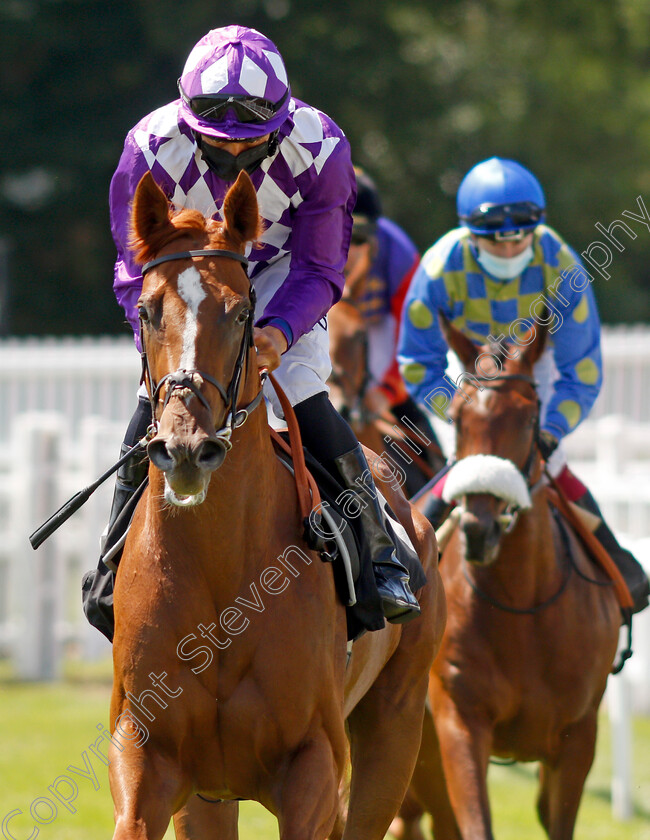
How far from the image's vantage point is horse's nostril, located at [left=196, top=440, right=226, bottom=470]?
2.85m

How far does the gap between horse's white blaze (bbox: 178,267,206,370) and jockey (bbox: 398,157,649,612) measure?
104 inches

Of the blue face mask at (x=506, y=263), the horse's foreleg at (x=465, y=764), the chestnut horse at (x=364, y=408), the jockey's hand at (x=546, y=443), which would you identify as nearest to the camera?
the horse's foreleg at (x=465, y=764)

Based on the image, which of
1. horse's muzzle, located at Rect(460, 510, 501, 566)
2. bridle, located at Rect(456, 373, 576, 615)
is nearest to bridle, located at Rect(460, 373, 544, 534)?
bridle, located at Rect(456, 373, 576, 615)

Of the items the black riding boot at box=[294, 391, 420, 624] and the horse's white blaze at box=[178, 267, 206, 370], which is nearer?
the horse's white blaze at box=[178, 267, 206, 370]

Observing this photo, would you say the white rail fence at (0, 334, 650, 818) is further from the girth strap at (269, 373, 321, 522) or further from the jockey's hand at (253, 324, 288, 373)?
the jockey's hand at (253, 324, 288, 373)

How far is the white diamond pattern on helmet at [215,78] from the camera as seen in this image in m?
3.55

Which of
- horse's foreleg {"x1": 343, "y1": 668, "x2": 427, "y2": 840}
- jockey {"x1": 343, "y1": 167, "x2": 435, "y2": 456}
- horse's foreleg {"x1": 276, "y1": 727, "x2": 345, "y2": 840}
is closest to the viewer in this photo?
horse's foreleg {"x1": 276, "y1": 727, "x2": 345, "y2": 840}

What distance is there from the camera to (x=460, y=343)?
5.41 meters

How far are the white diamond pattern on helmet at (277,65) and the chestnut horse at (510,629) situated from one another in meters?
1.86

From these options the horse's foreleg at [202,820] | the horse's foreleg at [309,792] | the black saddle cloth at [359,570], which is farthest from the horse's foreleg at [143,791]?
the black saddle cloth at [359,570]

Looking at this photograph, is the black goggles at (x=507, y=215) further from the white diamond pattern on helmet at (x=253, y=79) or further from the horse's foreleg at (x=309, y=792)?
the horse's foreleg at (x=309, y=792)

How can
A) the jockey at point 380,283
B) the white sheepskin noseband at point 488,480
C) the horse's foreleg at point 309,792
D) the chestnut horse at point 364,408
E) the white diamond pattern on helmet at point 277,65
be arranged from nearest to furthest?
1. the horse's foreleg at point 309,792
2. the white diamond pattern on helmet at point 277,65
3. the white sheepskin noseband at point 488,480
4. the chestnut horse at point 364,408
5. the jockey at point 380,283

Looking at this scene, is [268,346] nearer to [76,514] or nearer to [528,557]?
[528,557]

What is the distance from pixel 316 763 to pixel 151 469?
2.81 feet
